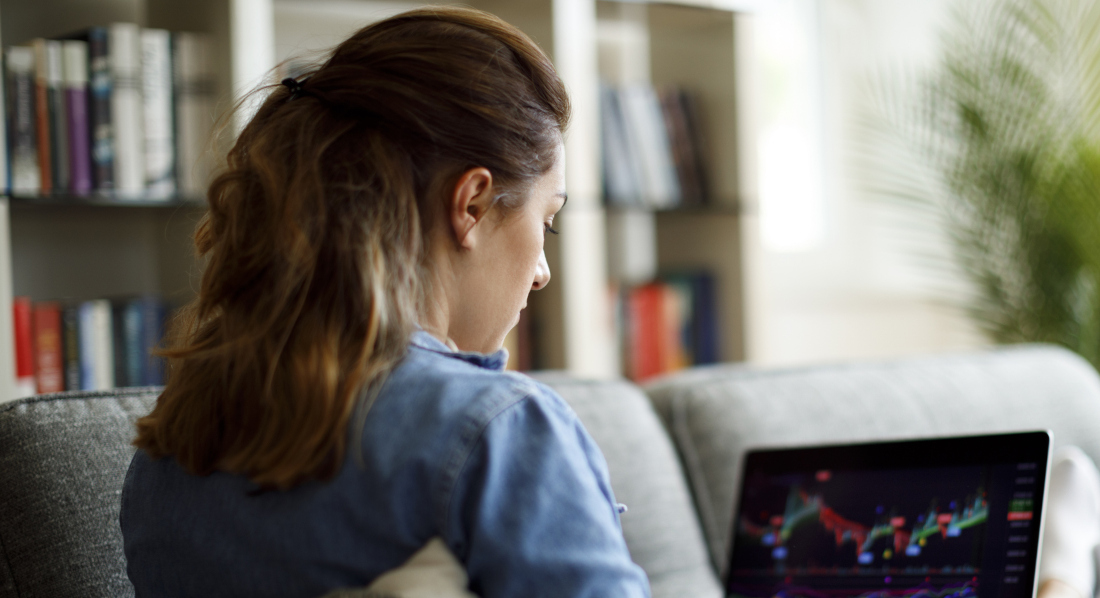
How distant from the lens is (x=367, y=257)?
2.09 ft

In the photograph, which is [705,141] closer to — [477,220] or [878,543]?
[878,543]

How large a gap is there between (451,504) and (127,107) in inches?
56.9

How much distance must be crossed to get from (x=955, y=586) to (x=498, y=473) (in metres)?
0.68

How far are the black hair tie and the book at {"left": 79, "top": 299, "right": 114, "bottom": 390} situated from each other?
121 centimetres

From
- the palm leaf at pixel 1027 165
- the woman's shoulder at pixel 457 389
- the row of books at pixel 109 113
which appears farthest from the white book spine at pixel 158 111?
the palm leaf at pixel 1027 165

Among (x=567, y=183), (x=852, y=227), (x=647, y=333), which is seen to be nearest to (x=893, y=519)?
(x=567, y=183)

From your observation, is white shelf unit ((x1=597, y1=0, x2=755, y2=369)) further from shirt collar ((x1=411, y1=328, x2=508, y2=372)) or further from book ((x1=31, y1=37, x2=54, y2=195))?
shirt collar ((x1=411, y1=328, x2=508, y2=372))

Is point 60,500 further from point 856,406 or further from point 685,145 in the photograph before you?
point 685,145

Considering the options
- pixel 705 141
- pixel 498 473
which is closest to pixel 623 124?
pixel 705 141

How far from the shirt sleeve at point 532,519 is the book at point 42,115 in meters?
1.41

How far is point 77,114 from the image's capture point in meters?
1.71

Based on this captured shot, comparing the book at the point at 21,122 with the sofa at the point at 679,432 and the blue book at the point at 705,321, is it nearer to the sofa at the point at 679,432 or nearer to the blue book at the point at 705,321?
the sofa at the point at 679,432

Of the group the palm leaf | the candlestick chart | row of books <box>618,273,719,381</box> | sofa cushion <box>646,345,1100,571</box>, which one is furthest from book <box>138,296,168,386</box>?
the palm leaf

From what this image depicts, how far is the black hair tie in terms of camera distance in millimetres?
731
